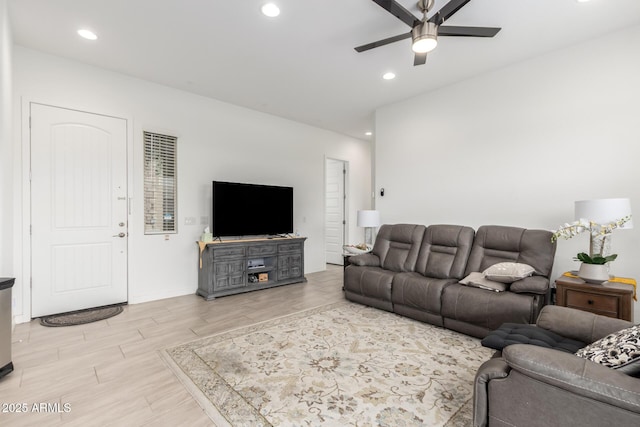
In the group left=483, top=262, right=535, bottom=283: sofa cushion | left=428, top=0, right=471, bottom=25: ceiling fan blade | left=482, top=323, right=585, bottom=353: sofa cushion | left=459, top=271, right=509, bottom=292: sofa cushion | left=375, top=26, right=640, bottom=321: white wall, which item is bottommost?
left=482, top=323, right=585, bottom=353: sofa cushion

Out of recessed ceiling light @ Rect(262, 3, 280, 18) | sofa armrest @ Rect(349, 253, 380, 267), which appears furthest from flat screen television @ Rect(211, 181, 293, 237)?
recessed ceiling light @ Rect(262, 3, 280, 18)

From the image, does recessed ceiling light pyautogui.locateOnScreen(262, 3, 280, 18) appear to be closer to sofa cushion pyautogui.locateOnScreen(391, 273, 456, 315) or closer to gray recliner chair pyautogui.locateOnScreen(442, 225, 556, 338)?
sofa cushion pyautogui.locateOnScreen(391, 273, 456, 315)

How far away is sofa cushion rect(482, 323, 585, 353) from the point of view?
1.67 metres

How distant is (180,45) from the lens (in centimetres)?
312

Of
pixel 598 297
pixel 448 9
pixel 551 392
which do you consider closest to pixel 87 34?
pixel 448 9

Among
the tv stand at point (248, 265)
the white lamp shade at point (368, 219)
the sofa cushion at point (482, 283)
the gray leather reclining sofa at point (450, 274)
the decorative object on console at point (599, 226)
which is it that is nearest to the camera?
the decorative object on console at point (599, 226)

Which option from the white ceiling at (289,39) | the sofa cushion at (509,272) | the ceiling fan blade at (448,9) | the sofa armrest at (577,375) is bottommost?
the sofa armrest at (577,375)

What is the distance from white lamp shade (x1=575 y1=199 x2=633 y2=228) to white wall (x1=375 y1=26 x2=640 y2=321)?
0.58m

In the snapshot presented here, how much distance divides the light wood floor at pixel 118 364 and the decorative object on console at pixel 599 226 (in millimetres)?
2777

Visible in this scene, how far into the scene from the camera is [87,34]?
2.93m

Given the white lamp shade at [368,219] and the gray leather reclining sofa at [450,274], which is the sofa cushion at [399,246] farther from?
the white lamp shade at [368,219]

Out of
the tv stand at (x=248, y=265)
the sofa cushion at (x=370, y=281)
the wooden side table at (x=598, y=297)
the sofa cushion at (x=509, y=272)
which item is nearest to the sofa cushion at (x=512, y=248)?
the sofa cushion at (x=509, y=272)

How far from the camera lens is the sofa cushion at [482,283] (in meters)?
2.86

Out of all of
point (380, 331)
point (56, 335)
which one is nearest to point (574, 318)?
point (380, 331)
